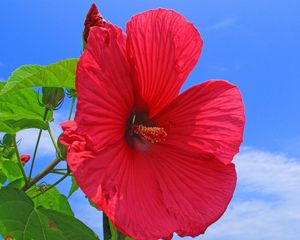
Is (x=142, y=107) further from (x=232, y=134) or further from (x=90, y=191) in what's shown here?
(x=90, y=191)

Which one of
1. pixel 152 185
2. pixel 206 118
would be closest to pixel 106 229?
pixel 152 185

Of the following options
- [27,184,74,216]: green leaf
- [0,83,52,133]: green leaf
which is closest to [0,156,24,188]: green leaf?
[27,184,74,216]: green leaf

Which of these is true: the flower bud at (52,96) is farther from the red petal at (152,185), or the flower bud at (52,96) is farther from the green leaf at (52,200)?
the green leaf at (52,200)

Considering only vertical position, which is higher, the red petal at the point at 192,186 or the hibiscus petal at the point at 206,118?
the hibiscus petal at the point at 206,118

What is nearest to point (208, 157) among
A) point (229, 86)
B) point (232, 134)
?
point (232, 134)

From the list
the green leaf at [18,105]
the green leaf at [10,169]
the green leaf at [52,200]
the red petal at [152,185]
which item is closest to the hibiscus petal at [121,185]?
the red petal at [152,185]

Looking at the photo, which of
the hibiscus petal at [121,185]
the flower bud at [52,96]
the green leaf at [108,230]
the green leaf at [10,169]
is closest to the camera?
the hibiscus petal at [121,185]
